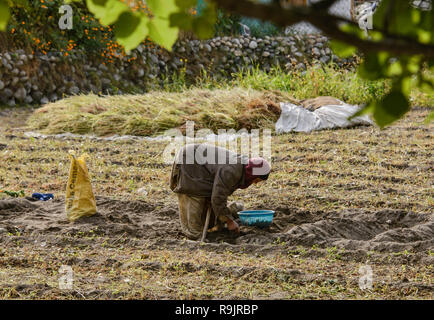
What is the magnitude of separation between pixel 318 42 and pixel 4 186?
11138 mm

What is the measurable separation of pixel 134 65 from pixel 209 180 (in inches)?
352

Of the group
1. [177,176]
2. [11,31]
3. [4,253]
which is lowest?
[4,253]

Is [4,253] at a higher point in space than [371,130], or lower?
lower

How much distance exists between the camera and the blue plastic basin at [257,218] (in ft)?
14.8

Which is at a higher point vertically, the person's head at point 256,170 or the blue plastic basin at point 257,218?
the person's head at point 256,170

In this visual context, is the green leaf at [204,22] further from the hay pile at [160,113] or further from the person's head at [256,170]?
the hay pile at [160,113]

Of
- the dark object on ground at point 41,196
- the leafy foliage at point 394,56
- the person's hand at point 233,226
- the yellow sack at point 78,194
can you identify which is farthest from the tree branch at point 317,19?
the dark object on ground at point 41,196

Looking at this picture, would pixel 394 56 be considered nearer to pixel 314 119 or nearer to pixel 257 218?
pixel 257 218

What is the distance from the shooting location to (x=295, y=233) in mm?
4324

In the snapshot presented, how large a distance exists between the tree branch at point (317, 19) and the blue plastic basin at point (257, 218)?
367 cm

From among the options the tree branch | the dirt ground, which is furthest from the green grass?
the tree branch

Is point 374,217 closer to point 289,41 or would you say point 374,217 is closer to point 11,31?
point 11,31

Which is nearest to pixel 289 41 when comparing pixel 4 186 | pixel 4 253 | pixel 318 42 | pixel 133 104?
pixel 318 42
